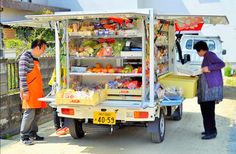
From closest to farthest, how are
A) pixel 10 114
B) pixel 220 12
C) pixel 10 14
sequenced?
pixel 10 114, pixel 10 14, pixel 220 12

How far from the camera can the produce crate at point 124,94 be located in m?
6.57

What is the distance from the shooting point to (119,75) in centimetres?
661

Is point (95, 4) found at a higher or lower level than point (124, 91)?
higher

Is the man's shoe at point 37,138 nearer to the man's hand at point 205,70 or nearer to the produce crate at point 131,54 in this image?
the produce crate at point 131,54

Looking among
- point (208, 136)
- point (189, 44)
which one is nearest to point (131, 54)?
point (208, 136)

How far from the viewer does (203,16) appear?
21.2ft

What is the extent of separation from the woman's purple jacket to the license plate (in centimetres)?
204

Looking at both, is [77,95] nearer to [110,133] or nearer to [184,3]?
[110,133]

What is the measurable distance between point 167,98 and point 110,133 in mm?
1655

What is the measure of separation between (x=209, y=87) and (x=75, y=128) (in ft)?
8.67

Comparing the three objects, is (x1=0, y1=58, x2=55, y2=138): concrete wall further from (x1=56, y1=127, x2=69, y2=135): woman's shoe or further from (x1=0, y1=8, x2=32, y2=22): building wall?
(x1=0, y1=8, x2=32, y2=22): building wall

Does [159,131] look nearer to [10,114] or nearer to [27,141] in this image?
[27,141]

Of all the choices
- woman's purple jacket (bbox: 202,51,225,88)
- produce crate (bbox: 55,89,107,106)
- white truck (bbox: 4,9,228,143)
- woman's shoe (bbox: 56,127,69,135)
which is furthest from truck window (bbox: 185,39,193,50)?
produce crate (bbox: 55,89,107,106)

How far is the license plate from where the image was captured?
249 inches
